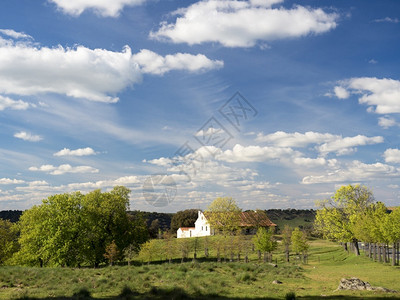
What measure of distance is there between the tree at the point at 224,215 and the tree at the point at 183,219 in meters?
48.0

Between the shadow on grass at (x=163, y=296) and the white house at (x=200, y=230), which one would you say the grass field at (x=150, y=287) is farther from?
the white house at (x=200, y=230)

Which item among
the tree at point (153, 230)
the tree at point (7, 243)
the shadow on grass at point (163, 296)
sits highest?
the shadow on grass at point (163, 296)

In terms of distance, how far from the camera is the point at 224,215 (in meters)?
94.4

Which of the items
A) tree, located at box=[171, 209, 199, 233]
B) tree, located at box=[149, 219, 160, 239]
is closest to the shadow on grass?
tree, located at box=[149, 219, 160, 239]

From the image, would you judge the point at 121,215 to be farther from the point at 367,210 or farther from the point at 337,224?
the point at 367,210

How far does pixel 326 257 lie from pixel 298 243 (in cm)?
1173

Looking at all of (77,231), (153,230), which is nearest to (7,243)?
(77,231)

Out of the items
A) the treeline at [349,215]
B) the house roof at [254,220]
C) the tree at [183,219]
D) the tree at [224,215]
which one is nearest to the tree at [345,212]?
the treeline at [349,215]

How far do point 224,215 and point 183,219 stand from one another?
53.9m

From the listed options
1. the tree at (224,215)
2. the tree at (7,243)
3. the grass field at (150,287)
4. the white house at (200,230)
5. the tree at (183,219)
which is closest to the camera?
the grass field at (150,287)

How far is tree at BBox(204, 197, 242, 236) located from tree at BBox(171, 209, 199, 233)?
48.0m

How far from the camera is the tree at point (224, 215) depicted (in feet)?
308

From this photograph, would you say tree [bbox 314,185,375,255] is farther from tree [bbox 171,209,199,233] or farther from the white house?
tree [bbox 171,209,199,233]

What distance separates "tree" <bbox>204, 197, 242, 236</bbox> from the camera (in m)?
93.9
